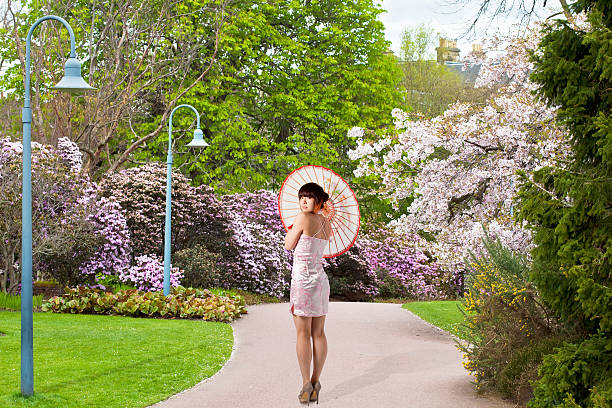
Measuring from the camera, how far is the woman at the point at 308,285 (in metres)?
6.99

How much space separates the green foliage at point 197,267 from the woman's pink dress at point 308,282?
12.6 metres

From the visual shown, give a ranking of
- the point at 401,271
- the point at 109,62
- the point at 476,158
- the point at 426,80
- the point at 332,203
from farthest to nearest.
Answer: the point at 426,80 → the point at 401,271 → the point at 109,62 → the point at 476,158 → the point at 332,203

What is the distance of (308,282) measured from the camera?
700 cm

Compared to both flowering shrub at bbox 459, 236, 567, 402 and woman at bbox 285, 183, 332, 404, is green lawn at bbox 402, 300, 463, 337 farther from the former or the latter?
woman at bbox 285, 183, 332, 404

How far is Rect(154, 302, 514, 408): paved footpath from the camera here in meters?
7.55

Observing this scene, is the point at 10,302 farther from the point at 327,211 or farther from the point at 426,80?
the point at 426,80

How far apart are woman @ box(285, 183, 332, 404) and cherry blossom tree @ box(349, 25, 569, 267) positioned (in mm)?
4640

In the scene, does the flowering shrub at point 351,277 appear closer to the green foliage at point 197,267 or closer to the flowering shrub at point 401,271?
the flowering shrub at point 401,271

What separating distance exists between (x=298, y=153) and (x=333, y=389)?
66.3 ft

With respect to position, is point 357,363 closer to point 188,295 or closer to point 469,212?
point 469,212

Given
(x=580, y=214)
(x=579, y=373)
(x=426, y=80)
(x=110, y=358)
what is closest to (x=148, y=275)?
(x=110, y=358)

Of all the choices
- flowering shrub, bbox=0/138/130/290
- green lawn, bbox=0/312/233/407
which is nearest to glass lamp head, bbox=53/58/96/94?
green lawn, bbox=0/312/233/407

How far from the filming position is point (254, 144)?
25.8 m

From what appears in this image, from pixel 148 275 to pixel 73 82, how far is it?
433 inches
